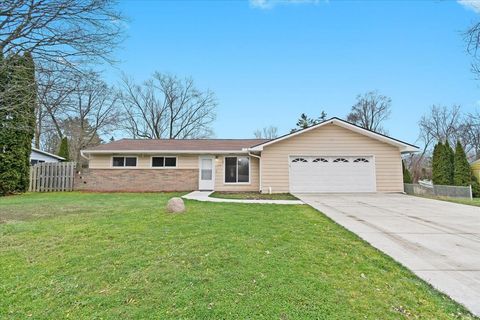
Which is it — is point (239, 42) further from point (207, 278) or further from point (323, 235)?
point (207, 278)

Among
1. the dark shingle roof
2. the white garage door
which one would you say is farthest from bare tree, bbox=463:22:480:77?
the dark shingle roof

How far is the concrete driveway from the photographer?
295cm

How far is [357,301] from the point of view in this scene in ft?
8.13

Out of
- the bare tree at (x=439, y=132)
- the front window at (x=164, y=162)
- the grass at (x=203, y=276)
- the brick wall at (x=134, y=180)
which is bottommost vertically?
the grass at (x=203, y=276)

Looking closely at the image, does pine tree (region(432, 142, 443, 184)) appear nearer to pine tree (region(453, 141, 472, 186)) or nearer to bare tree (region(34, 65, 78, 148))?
pine tree (region(453, 141, 472, 186))

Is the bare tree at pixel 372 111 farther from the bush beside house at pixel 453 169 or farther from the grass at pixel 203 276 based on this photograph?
the grass at pixel 203 276

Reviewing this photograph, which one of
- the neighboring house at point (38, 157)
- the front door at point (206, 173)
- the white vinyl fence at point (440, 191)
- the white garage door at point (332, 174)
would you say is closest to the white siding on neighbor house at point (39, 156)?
the neighboring house at point (38, 157)

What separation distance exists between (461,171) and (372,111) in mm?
16678

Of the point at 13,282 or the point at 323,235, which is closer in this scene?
the point at 13,282

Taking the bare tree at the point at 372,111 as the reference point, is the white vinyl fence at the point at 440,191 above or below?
below

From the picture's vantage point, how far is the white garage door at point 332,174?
13523 mm

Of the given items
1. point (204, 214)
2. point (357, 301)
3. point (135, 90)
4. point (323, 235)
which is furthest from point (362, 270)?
point (135, 90)

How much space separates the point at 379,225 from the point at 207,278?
15.3ft

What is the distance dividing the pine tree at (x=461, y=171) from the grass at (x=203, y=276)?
17629mm
